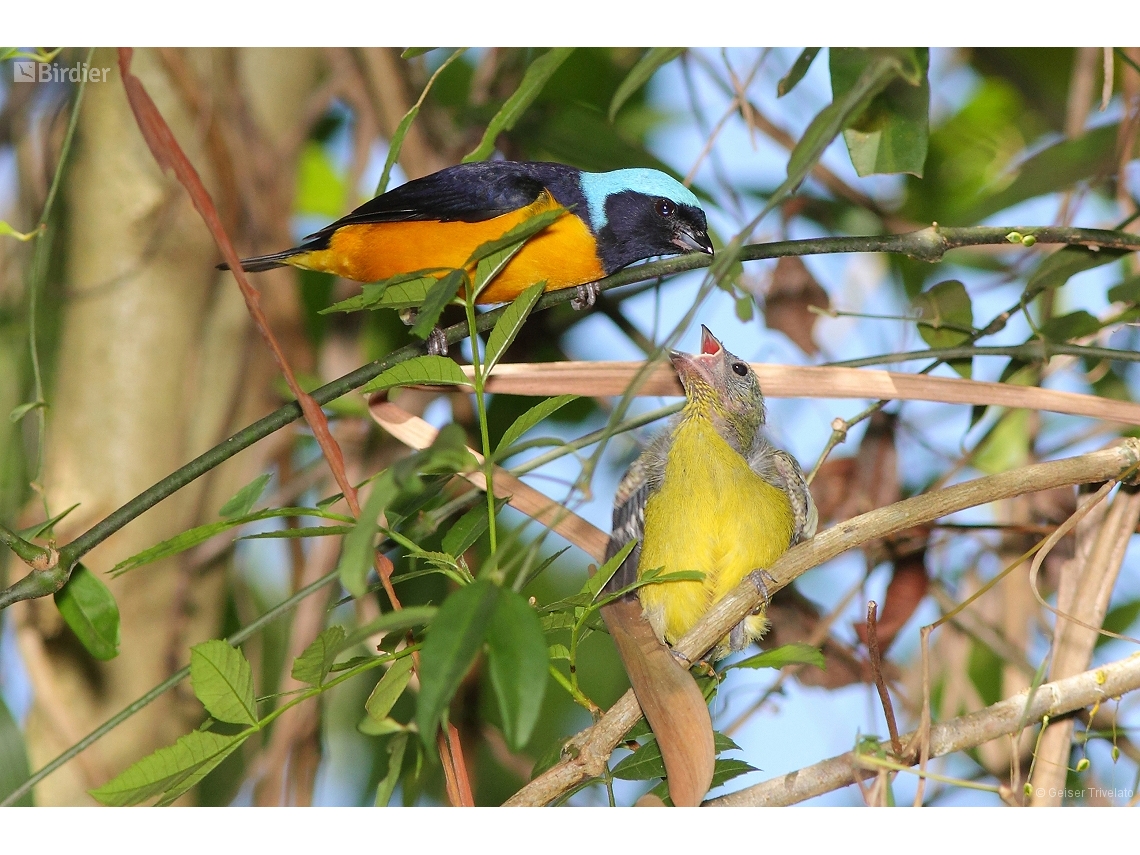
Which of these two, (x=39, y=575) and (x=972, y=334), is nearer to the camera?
(x=39, y=575)

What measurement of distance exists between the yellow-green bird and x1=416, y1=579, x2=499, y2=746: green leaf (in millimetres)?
879

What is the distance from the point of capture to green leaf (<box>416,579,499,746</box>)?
0.77 metres

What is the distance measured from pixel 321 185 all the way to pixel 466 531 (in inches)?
82.0

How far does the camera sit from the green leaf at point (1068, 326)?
1.87 meters

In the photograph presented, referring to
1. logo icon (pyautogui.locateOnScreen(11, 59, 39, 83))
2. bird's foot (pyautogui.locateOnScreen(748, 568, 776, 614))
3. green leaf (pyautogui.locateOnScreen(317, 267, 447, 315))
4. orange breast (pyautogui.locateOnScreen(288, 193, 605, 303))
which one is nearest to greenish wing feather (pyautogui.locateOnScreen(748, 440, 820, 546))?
bird's foot (pyautogui.locateOnScreen(748, 568, 776, 614))

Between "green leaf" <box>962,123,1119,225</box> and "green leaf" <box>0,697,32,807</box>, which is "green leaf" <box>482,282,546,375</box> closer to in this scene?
"green leaf" <box>0,697,32,807</box>

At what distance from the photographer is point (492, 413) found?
7.85 feet

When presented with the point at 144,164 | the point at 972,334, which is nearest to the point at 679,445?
the point at 972,334

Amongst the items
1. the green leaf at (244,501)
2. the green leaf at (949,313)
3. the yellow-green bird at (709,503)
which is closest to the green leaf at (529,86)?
the green leaf at (244,501)

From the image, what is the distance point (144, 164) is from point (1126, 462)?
200 centimetres

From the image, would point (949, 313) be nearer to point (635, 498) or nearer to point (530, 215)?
point (635, 498)

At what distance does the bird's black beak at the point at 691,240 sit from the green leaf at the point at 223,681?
1.14 metres

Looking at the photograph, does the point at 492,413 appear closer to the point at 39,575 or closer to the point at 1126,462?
the point at 39,575

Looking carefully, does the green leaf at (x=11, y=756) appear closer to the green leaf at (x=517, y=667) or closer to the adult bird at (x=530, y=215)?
the adult bird at (x=530, y=215)
